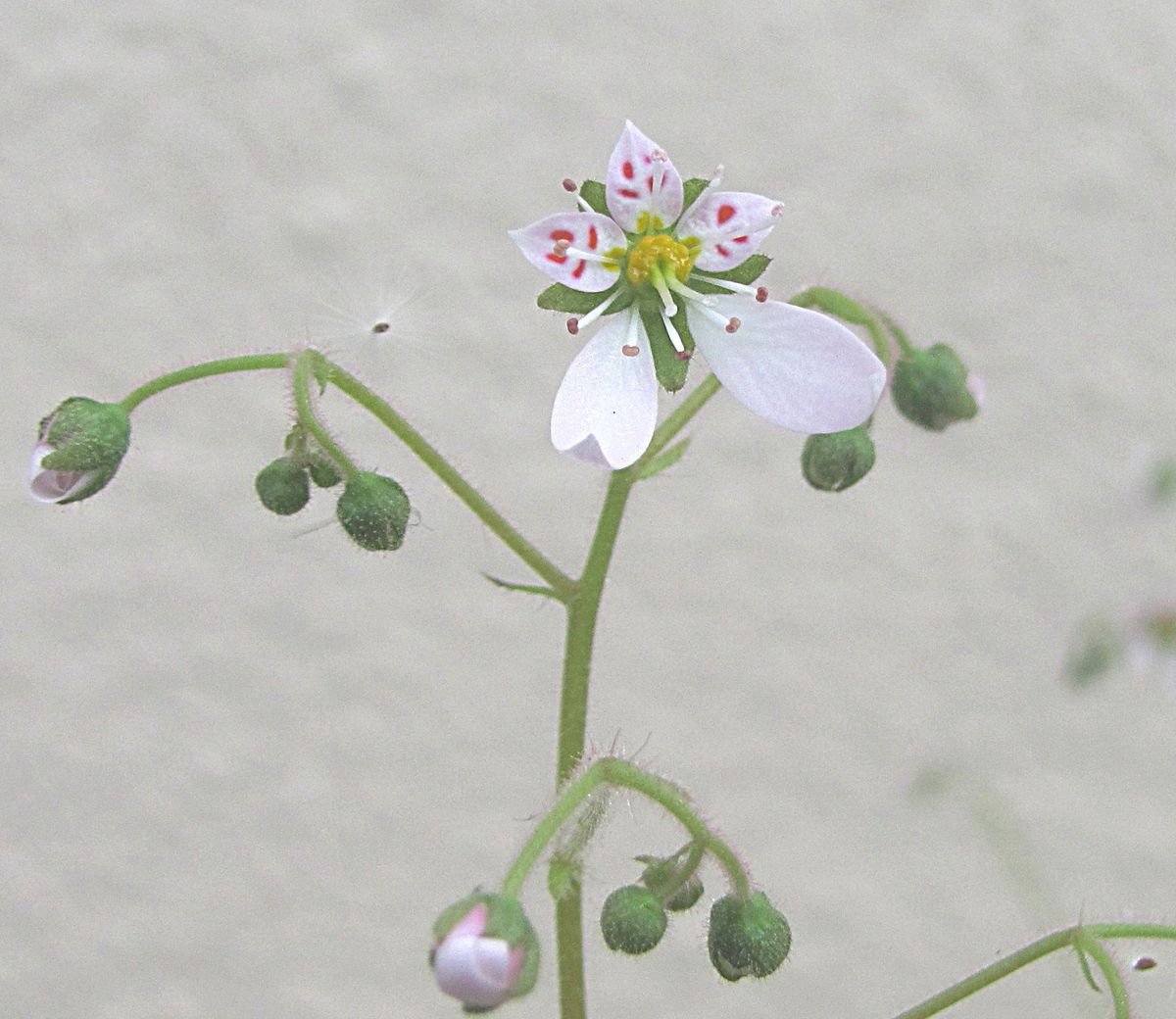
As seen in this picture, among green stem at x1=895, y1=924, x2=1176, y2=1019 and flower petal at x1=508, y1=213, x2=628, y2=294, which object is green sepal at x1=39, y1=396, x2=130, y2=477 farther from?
green stem at x1=895, y1=924, x2=1176, y2=1019

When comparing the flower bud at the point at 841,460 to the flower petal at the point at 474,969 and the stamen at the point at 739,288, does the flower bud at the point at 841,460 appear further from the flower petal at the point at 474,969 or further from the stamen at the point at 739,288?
the flower petal at the point at 474,969

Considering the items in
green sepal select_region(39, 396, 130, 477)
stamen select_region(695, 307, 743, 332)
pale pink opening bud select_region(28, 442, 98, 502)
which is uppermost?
stamen select_region(695, 307, 743, 332)

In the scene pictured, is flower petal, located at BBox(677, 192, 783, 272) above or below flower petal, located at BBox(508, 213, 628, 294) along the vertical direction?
above

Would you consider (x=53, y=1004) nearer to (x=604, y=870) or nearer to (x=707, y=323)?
(x=604, y=870)

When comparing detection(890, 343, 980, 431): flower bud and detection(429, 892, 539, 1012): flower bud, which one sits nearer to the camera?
detection(429, 892, 539, 1012): flower bud

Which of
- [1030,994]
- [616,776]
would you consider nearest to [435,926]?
[616,776]

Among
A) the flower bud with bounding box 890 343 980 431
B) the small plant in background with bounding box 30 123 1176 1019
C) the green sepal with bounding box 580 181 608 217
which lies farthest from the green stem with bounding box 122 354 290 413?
the flower bud with bounding box 890 343 980 431

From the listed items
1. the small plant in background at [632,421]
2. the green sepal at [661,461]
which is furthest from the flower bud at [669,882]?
the green sepal at [661,461]
